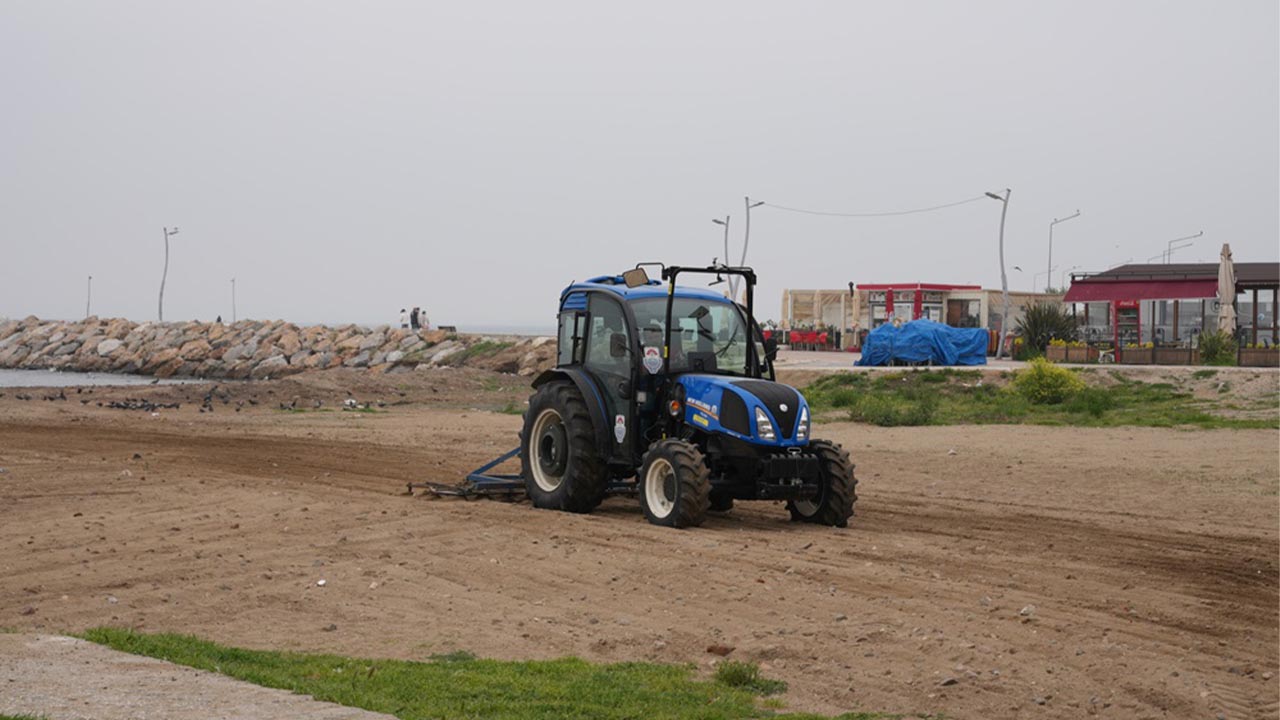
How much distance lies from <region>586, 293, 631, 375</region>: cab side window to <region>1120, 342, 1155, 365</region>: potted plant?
27994mm

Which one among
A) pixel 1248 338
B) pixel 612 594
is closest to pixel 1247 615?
pixel 612 594

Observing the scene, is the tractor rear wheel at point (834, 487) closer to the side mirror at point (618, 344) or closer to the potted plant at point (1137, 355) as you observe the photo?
the side mirror at point (618, 344)

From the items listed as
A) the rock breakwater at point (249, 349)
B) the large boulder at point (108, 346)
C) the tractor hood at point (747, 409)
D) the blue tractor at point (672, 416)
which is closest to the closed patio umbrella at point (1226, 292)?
the rock breakwater at point (249, 349)

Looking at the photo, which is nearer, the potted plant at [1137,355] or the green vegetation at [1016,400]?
the green vegetation at [1016,400]

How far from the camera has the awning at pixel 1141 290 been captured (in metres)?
47.8

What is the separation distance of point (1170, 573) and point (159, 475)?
12.0 metres

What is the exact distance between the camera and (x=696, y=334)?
14.6 m

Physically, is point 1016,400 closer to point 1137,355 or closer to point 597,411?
point 1137,355

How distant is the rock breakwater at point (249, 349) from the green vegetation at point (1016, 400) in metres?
17.7

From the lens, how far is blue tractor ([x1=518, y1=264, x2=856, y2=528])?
13.6 meters

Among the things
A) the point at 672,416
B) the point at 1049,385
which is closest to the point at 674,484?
the point at 672,416

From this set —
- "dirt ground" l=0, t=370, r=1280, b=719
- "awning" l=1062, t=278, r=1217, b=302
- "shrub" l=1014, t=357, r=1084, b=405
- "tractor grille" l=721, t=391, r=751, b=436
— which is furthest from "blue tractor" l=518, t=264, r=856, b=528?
"awning" l=1062, t=278, r=1217, b=302

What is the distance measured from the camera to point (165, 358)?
67062 mm

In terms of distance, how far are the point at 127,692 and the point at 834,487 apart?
8.12 m
